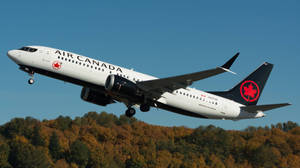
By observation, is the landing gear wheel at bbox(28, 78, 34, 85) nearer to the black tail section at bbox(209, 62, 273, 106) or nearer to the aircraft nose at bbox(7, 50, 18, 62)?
Result: the aircraft nose at bbox(7, 50, 18, 62)

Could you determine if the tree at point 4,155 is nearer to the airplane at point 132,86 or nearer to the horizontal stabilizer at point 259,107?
the airplane at point 132,86

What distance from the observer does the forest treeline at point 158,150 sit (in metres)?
156

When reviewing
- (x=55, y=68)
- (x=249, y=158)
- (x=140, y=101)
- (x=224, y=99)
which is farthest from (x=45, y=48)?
(x=249, y=158)

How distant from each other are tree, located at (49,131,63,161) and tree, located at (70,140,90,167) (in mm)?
9778

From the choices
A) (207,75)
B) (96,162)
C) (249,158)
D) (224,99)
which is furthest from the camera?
(249,158)

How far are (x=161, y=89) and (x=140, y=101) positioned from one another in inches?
102

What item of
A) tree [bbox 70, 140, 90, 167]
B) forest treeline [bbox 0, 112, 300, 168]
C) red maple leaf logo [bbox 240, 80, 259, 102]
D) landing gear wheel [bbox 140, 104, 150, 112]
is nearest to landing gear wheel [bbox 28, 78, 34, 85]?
landing gear wheel [bbox 140, 104, 150, 112]

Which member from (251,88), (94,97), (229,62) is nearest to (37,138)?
(94,97)

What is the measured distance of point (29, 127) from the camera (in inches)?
7790

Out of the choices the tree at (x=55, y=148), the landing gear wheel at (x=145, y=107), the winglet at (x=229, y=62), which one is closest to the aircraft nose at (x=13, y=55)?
the landing gear wheel at (x=145, y=107)

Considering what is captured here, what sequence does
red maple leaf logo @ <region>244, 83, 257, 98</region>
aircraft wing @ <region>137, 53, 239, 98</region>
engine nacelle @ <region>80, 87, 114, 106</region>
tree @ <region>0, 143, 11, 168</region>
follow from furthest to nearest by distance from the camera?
1. tree @ <region>0, 143, 11, 168</region>
2. red maple leaf logo @ <region>244, 83, 257, 98</region>
3. engine nacelle @ <region>80, 87, 114, 106</region>
4. aircraft wing @ <region>137, 53, 239, 98</region>

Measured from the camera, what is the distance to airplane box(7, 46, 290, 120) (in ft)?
145

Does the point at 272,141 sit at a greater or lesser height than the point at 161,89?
greater

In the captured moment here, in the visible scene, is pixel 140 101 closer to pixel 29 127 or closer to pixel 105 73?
pixel 105 73
